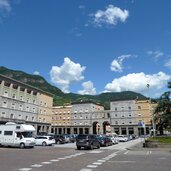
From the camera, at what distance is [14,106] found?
66938 mm

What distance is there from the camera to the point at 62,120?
390ft

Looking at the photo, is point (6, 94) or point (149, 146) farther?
point (6, 94)

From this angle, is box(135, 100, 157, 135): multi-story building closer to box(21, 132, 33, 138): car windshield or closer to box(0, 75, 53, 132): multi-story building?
box(0, 75, 53, 132): multi-story building

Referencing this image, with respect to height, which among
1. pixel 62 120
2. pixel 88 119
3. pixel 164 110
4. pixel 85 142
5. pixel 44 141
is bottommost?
pixel 85 142

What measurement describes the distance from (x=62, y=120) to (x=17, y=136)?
85864mm

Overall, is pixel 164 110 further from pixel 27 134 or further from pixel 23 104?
pixel 23 104

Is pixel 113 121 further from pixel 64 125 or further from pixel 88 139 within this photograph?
pixel 88 139

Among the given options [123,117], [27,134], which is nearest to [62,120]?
[123,117]

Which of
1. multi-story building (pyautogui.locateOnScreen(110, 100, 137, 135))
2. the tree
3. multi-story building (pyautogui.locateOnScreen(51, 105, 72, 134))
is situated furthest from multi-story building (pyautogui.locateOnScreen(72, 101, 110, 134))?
the tree

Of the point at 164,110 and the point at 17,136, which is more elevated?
the point at 164,110

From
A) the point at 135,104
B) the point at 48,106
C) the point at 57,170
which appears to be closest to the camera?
the point at 57,170

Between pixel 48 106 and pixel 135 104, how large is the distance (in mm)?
39067

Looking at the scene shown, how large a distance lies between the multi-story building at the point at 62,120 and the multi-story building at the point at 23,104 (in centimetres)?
3178

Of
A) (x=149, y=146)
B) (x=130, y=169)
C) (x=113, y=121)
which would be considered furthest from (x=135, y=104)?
(x=130, y=169)
